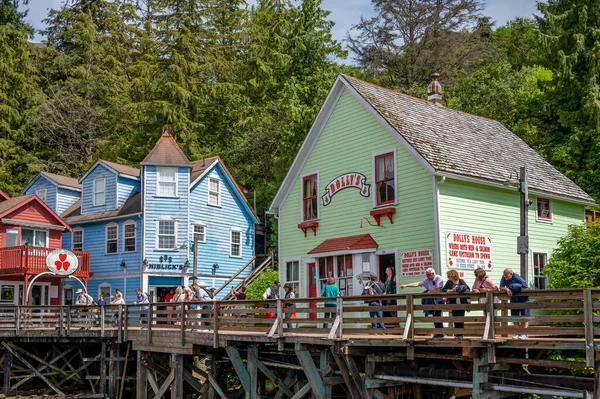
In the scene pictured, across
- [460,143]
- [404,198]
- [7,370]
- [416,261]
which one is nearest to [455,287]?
[416,261]

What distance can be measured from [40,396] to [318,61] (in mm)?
27037

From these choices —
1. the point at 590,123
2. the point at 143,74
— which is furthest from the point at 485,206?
the point at 143,74

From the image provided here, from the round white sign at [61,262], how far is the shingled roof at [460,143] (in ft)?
46.0

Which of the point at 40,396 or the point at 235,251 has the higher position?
the point at 235,251

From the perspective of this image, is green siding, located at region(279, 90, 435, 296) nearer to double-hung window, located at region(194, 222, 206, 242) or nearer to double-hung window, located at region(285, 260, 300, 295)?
double-hung window, located at region(285, 260, 300, 295)

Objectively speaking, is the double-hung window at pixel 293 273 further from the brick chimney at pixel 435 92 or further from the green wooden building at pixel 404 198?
the brick chimney at pixel 435 92

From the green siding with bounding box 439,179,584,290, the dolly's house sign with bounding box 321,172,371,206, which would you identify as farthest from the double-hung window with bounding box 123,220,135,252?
the green siding with bounding box 439,179,584,290

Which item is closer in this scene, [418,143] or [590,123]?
[418,143]

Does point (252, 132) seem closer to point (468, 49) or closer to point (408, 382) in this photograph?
point (468, 49)

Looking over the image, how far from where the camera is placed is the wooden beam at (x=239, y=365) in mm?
17812

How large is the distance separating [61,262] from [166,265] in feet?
23.0

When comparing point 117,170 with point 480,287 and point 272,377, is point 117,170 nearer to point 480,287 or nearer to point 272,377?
point 272,377

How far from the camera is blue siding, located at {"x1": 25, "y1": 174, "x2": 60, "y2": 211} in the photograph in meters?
40.8

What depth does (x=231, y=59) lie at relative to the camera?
5662cm
